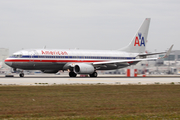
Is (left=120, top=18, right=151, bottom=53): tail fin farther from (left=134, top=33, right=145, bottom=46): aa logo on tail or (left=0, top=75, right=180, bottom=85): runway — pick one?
(left=0, top=75, right=180, bottom=85): runway

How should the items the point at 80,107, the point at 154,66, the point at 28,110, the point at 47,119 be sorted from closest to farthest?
1. the point at 47,119
2. the point at 28,110
3. the point at 80,107
4. the point at 154,66

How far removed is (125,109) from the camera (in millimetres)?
16250

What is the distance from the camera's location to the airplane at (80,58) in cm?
5322

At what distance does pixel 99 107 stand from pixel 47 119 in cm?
429

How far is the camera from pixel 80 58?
5872 centimetres

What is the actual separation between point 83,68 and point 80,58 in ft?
11.6

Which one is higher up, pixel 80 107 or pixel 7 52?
pixel 7 52

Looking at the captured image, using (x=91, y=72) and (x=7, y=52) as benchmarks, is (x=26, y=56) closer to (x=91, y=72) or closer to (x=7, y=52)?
(x=91, y=72)

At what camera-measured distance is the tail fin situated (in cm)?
6731

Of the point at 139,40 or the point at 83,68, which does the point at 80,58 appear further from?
the point at 139,40

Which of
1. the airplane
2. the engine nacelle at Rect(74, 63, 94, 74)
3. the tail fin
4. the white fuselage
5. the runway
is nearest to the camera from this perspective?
the runway

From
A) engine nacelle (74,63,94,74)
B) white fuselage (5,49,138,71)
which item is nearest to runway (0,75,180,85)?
white fuselage (5,49,138,71)

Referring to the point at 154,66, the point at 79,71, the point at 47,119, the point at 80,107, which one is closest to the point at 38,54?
the point at 79,71

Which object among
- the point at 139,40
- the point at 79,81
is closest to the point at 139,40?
the point at 139,40
